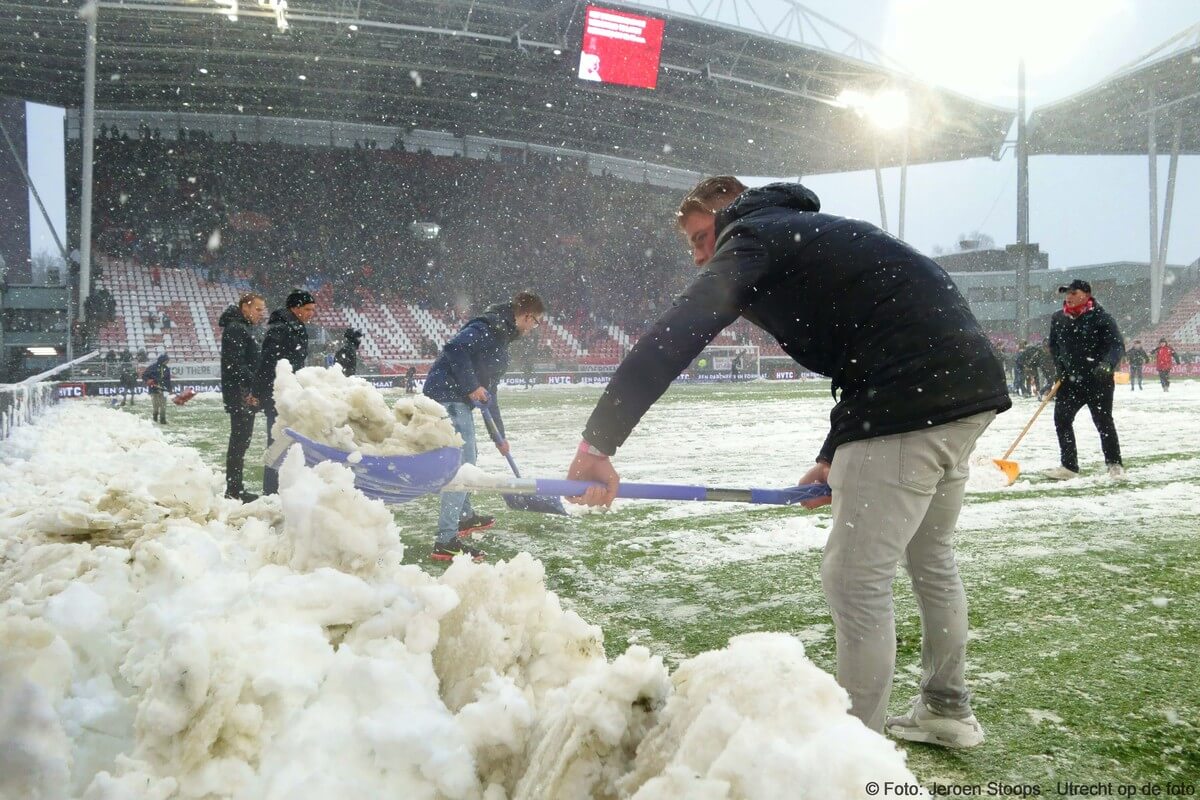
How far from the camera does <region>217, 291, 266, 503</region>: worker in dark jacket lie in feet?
19.6

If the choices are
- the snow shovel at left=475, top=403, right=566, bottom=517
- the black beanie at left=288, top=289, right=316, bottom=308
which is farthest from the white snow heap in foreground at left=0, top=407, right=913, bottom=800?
the black beanie at left=288, top=289, right=316, bottom=308

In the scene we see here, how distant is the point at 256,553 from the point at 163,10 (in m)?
22.5

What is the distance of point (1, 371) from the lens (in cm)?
2127

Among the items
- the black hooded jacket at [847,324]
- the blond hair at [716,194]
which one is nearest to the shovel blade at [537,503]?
→ the blond hair at [716,194]

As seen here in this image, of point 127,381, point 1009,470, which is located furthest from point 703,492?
point 127,381

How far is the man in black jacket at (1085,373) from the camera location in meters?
6.31

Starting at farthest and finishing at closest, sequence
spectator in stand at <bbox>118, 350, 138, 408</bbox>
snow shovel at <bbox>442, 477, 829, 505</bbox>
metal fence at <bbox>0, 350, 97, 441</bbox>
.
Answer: spectator in stand at <bbox>118, 350, 138, 408</bbox>, metal fence at <bbox>0, 350, 97, 441</bbox>, snow shovel at <bbox>442, 477, 829, 505</bbox>

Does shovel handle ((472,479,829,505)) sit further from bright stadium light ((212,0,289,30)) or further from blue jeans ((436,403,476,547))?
bright stadium light ((212,0,289,30))

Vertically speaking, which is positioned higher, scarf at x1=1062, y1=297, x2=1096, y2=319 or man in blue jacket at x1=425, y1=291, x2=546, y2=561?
scarf at x1=1062, y1=297, x2=1096, y2=319

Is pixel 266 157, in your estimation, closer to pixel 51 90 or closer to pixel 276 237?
pixel 276 237

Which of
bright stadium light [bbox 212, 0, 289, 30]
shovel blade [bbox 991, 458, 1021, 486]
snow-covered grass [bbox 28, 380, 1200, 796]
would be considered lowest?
snow-covered grass [bbox 28, 380, 1200, 796]

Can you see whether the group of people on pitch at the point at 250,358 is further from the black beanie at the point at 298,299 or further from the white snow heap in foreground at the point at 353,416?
the white snow heap in foreground at the point at 353,416

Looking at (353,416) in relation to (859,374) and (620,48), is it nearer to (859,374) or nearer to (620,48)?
(859,374)

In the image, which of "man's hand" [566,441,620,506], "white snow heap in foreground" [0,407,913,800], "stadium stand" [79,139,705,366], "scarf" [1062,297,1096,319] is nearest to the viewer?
"white snow heap in foreground" [0,407,913,800]
